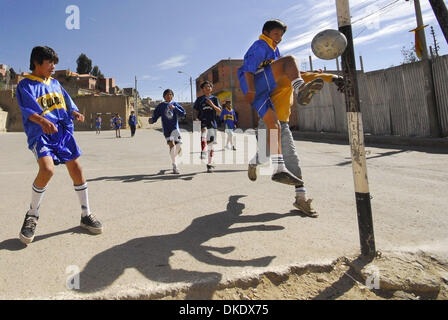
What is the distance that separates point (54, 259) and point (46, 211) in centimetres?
151

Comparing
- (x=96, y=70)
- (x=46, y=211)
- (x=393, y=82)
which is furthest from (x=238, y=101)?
(x=96, y=70)

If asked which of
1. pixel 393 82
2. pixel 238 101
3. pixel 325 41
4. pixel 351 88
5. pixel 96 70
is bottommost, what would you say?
pixel 351 88

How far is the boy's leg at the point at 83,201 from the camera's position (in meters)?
2.75

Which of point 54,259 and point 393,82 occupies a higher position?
point 393,82

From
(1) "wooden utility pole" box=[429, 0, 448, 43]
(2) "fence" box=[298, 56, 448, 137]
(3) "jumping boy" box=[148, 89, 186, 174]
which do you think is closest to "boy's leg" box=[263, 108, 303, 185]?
(1) "wooden utility pole" box=[429, 0, 448, 43]

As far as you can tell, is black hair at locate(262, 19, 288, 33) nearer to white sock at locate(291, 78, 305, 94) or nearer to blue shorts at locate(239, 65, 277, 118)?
blue shorts at locate(239, 65, 277, 118)

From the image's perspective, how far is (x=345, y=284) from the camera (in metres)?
1.85

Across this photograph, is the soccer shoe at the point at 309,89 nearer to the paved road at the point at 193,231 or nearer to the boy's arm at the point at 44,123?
the paved road at the point at 193,231

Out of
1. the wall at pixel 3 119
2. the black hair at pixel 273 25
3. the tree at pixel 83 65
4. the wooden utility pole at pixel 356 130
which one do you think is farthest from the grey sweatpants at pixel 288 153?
the tree at pixel 83 65

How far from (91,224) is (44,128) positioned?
89 centimetres

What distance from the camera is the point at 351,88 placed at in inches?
81.4

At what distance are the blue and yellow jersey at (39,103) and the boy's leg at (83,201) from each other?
350 millimetres
